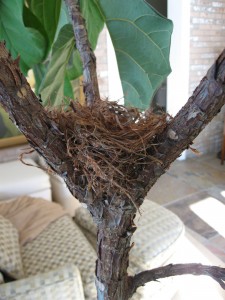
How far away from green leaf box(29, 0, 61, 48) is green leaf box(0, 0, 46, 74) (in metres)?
0.03

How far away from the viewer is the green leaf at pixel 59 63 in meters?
0.53

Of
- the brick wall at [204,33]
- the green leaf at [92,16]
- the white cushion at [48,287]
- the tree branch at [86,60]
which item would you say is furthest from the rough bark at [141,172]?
the brick wall at [204,33]

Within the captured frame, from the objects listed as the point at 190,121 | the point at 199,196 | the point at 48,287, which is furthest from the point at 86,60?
the point at 199,196

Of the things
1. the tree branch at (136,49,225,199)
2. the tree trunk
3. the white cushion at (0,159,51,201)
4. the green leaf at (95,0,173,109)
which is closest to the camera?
the tree branch at (136,49,225,199)

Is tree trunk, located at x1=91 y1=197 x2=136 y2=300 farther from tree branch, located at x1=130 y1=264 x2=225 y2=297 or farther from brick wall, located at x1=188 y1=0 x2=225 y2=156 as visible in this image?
brick wall, located at x1=188 y1=0 x2=225 y2=156

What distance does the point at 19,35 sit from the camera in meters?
0.65

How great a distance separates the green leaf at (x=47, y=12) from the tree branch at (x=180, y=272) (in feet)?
1.90

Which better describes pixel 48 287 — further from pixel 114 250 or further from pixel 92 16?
pixel 92 16

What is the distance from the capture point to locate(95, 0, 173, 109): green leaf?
1.65 ft

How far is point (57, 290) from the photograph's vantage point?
973 mm

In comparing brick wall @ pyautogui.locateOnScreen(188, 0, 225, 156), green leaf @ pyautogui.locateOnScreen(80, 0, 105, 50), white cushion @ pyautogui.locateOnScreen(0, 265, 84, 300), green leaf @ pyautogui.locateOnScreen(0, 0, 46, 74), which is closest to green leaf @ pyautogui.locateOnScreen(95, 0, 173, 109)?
green leaf @ pyautogui.locateOnScreen(80, 0, 105, 50)

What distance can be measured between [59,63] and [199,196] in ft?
7.78

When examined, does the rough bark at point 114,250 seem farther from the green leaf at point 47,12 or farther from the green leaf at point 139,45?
the green leaf at point 47,12

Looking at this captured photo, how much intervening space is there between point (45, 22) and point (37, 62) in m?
0.10
